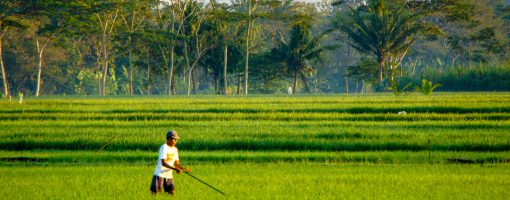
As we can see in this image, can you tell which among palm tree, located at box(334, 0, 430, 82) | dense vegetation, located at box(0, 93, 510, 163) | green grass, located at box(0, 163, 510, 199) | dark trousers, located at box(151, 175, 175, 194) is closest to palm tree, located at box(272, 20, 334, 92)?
palm tree, located at box(334, 0, 430, 82)

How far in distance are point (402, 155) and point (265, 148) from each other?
373 cm

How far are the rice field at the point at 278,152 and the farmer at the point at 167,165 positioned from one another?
285 millimetres

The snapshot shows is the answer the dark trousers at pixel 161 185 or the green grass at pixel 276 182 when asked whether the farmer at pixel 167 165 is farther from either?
the green grass at pixel 276 182

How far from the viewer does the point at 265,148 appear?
2028 centimetres

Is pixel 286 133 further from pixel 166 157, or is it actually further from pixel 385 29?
pixel 385 29

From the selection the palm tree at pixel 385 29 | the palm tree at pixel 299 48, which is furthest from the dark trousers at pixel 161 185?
the palm tree at pixel 299 48

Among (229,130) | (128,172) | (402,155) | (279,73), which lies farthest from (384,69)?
(128,172)

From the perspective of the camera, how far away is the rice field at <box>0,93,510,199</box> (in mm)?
12531

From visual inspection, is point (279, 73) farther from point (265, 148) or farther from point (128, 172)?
point (128, 172)

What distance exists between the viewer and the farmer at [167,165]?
11.1 m

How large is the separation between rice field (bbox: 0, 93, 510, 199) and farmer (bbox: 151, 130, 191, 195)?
0.94 feet

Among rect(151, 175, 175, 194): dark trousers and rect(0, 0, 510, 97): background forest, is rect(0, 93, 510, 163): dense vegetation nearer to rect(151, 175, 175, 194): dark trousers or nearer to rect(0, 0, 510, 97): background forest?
rect(151, 175, 175, 194): dark trousers

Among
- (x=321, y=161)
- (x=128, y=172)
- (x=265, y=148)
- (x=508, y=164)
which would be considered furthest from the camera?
(x=265, y=148)

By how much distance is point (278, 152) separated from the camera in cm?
1917
